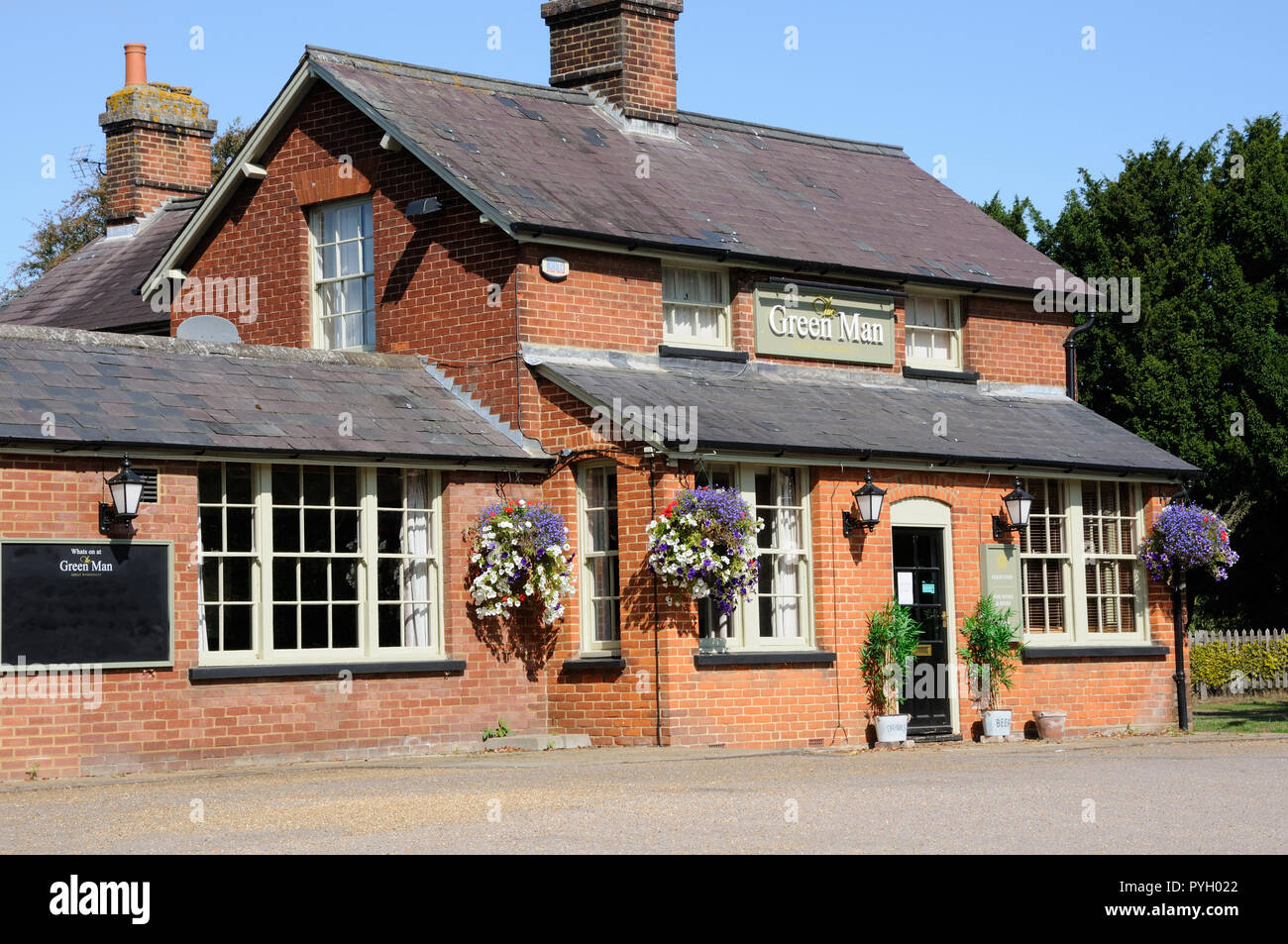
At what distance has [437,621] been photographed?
18125 millimetres

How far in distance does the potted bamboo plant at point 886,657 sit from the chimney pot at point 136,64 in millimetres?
16902

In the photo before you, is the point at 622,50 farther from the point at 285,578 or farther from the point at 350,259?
the point at 285,578

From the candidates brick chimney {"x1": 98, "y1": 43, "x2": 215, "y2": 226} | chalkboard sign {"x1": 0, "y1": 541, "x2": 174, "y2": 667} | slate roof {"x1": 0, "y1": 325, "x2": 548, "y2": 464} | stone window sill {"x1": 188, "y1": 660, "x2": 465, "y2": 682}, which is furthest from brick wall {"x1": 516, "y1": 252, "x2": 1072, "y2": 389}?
brick chimney {"x1": 98, "y1": 43, "x2": 215, "y2": 226}

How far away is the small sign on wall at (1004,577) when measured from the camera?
66.7 feet

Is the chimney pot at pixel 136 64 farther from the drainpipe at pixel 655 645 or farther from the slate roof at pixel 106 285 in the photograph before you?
the drainpipe at pixel 655 645

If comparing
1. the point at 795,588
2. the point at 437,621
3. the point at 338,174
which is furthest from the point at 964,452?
the point at 338,174

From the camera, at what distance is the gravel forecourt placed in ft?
32.4

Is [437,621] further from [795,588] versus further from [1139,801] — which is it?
[1139,801]

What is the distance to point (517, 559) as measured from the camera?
17.8 metres

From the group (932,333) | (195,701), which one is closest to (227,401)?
(195,701)

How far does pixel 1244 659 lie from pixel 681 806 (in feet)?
66.4

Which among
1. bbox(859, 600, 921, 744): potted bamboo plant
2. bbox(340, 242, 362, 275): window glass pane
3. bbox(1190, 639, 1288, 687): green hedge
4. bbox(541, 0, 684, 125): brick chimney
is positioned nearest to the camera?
bbox(859, 600, 921, 744): potted bamboo plant

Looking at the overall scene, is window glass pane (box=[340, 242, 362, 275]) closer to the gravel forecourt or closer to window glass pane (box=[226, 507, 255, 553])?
window glass pane (box=[226, 507, 255, 553])

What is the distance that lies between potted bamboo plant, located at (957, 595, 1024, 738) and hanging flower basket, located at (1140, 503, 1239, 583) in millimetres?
2266
